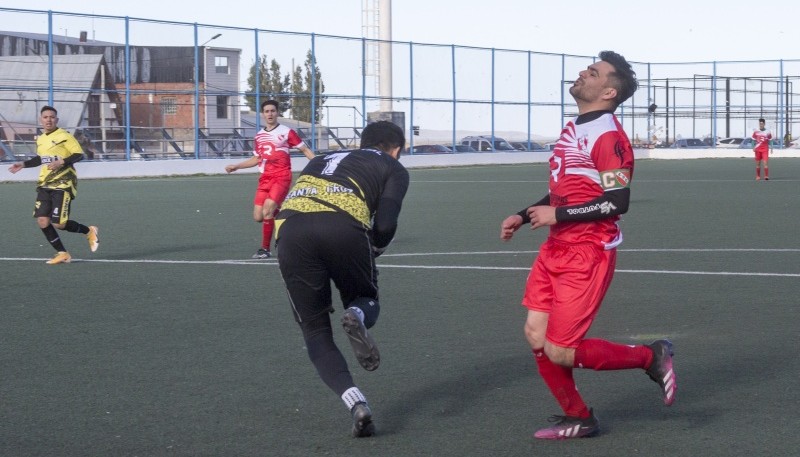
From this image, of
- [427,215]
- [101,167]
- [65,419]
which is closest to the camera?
[65,419]

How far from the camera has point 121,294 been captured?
33.8 feet

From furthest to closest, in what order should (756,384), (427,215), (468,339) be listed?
1. (427,215)
2. (468,339)
3. (756,384)

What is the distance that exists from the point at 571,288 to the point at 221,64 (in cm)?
3692

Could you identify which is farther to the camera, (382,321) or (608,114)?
(382,321)

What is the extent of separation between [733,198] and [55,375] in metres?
19.5

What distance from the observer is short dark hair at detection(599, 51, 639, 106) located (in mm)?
5270

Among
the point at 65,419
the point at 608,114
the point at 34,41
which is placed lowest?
the point at 65,419

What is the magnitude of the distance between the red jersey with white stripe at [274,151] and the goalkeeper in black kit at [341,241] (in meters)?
8.62

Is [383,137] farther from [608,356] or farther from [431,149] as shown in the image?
[431,149]

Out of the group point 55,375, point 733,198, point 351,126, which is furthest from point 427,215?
point 351,126

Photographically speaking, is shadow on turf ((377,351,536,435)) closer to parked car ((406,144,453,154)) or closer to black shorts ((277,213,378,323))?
black shorts ((277,213,378,323))

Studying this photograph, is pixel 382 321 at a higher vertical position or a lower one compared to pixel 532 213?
lower

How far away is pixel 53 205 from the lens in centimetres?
1294

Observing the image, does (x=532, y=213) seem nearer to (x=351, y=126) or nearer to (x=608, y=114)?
(x=608, y=114)
